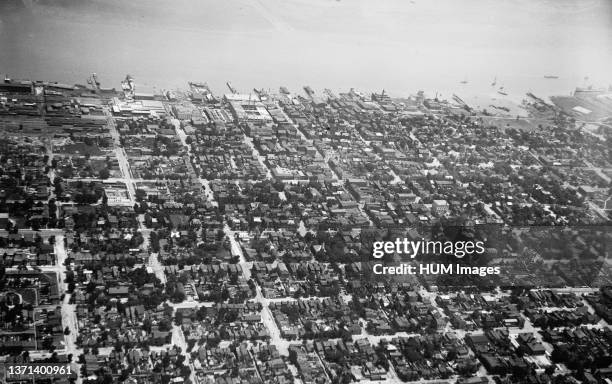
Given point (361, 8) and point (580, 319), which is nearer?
point (580, 319)

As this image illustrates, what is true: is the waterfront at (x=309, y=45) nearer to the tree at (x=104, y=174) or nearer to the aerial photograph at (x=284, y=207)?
the aerial photograph at (x=284, y=207)

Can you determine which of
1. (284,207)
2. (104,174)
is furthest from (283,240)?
(104,174)

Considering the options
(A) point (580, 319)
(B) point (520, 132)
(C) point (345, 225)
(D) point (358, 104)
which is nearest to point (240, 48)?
(D) point (358, 104)

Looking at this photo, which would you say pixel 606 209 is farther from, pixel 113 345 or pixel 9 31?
pixel 9 31

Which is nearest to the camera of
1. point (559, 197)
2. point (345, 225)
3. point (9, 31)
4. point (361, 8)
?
point (345, 225)

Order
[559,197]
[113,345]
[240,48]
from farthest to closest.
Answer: [240,48] → [559,197] → [113,345]

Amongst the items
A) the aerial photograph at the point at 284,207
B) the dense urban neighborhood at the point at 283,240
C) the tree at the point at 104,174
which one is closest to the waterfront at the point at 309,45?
the aerial photograph at the point at 284,207

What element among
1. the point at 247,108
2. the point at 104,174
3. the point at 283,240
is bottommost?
the point at 283,240

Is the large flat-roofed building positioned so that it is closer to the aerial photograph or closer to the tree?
the aerial photograph

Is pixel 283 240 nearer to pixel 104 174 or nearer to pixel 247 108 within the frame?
pixel 104 174
